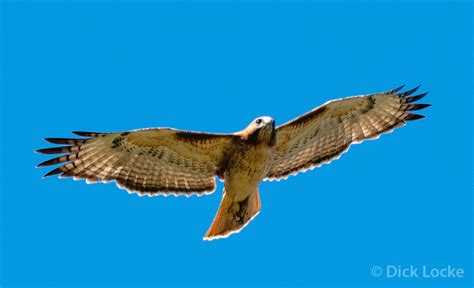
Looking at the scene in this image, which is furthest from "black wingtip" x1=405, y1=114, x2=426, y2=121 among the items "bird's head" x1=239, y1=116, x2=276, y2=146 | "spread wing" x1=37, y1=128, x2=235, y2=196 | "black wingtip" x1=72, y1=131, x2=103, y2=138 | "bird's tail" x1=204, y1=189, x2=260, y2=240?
"black wingtip" x1=72, y1=131, x2=103, y2=138

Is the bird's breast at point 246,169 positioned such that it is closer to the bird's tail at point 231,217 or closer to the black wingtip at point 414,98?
the bird's tail at point 231,217

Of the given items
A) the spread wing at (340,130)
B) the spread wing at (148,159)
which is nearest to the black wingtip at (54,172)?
the spread wing at (148,159)

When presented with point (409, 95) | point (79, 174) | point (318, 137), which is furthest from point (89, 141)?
point (409, 95)

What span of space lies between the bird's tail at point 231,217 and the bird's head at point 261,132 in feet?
3.67

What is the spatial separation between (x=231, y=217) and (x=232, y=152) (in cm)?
108

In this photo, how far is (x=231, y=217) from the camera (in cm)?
1420

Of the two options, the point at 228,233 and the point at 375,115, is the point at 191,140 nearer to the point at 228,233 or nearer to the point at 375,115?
the point at 228,233

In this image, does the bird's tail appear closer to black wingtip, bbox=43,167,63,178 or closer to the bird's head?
the bird's head

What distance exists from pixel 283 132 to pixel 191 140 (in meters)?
1.36

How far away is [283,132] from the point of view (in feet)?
45.7

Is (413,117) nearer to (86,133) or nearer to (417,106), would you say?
(417,106)

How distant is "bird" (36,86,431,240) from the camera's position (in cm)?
1346

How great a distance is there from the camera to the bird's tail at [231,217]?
14.1 metres

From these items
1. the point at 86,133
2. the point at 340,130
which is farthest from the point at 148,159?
the point at 340,130
